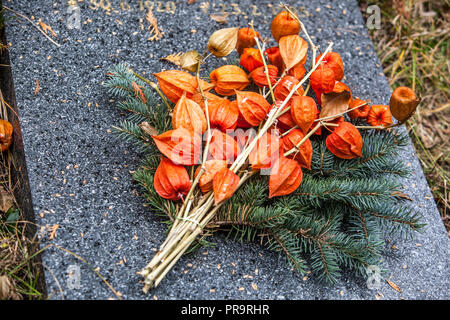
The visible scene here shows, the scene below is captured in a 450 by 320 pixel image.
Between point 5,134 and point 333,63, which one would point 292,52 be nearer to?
point 333,63

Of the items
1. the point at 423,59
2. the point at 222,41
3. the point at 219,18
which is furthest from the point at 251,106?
the point at 423,59

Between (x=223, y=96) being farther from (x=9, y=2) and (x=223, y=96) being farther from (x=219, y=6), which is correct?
(x=9, y=2)

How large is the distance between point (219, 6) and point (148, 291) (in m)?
0.93

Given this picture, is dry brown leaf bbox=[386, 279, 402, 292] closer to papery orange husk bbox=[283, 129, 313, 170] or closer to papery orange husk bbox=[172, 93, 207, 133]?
papery orange husk bbox=[283, 129, 313, 170]

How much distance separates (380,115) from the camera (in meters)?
1.17

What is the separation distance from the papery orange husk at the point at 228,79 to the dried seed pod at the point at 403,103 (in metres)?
0.35

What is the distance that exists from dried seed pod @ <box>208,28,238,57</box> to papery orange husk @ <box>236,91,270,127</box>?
0.12m

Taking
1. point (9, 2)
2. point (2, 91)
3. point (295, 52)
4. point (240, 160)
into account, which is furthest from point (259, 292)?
point (9, 2)

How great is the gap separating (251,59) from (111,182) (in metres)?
0.47

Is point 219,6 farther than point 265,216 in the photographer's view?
Yes

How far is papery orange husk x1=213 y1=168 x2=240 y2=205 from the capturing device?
0.95 meters

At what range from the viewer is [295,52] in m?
1.13
